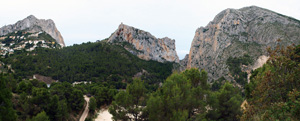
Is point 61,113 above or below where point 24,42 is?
below

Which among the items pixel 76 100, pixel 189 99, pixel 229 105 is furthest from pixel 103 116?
pixel 229 105

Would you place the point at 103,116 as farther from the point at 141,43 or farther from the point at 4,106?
the point at 141,43

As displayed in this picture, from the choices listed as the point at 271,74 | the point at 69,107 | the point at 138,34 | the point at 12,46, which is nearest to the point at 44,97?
the point at 69,107

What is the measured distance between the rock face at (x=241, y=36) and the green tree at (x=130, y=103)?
47555 mm

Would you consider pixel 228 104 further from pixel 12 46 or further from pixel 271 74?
pixel 12 46

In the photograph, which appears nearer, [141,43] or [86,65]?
[86,65]

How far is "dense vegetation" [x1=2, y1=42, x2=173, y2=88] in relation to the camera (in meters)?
56.4

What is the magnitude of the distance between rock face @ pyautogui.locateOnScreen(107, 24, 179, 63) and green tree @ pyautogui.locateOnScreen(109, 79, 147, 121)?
71.8 m

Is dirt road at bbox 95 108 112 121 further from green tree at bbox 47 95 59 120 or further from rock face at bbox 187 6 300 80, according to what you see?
rock face at bbox 187 6 300 80

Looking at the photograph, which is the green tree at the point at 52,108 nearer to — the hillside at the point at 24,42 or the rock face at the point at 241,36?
the rock face at the point at 241,36

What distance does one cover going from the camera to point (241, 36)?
6769 centimetres

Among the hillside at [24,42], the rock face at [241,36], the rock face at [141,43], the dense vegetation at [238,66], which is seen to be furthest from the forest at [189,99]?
the hillside at [24,42]

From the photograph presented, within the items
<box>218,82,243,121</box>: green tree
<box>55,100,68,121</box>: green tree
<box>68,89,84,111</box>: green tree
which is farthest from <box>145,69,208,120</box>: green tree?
<box>68,89,84,111</box>: green tree

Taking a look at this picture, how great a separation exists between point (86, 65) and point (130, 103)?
53.1 meters
